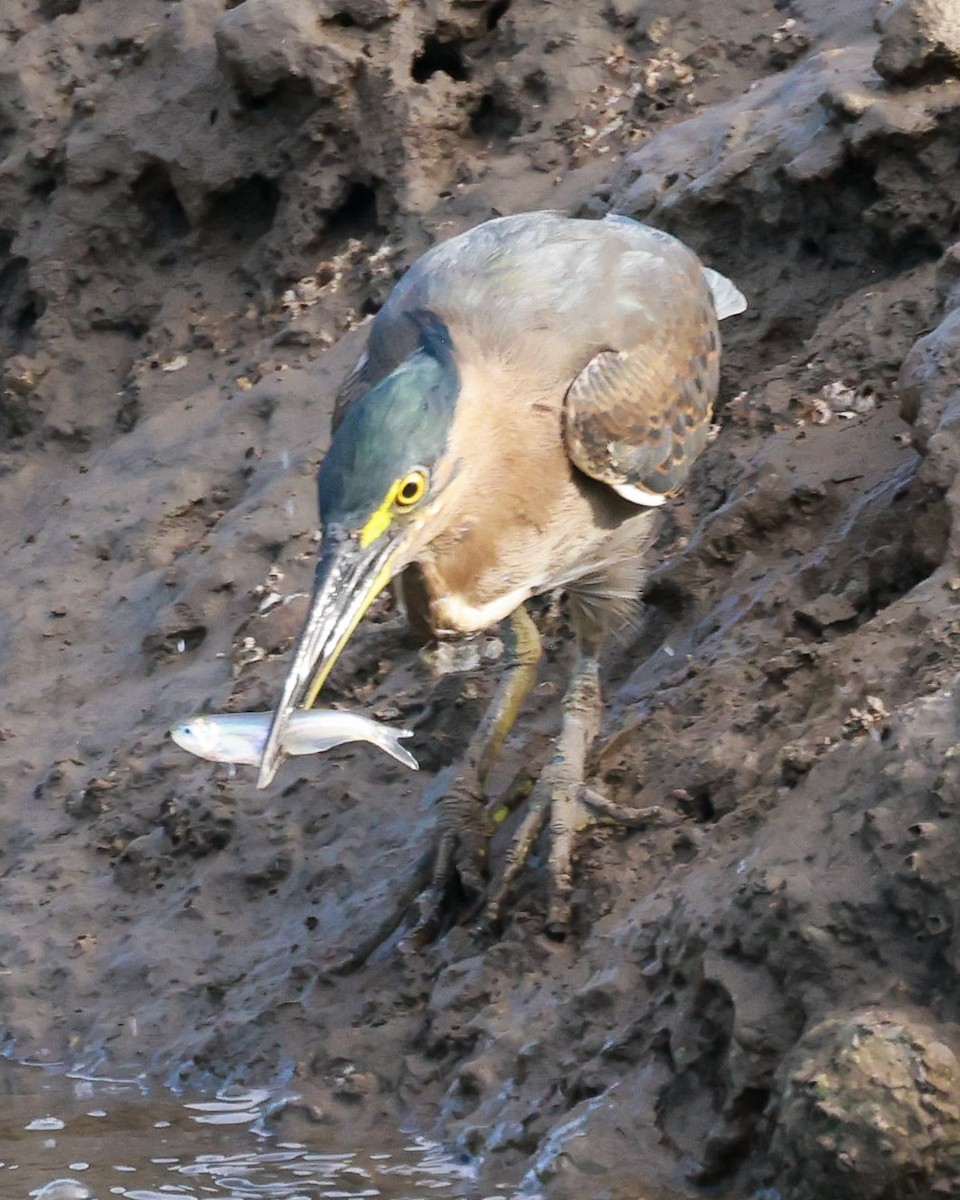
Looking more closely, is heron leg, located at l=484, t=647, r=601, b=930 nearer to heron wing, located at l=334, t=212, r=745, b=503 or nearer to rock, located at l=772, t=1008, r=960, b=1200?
heron wing, located at l=334, t=212, r=745, b=503

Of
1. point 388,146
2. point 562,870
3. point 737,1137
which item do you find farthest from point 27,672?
point 737,1137

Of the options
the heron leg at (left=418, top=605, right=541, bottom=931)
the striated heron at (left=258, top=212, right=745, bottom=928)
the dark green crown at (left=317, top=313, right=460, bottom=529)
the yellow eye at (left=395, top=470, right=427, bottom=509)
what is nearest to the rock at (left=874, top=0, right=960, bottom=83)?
the striated heron at (left=258, top=212, right=745, bottom=928)

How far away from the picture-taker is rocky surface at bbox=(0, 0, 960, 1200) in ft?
13.6

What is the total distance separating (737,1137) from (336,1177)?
1065mm

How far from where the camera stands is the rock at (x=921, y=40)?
6695mm

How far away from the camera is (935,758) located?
13.4 feet

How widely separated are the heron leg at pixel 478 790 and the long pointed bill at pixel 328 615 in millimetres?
1059

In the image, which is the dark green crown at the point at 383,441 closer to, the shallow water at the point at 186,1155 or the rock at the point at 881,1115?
the shallow water at the point at 186,1155

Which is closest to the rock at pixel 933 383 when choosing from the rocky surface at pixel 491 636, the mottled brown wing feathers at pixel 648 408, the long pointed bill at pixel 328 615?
the rocky surface at pixel 491 636

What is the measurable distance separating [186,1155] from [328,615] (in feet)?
4.64

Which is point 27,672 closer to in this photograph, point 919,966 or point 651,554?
point 651,554

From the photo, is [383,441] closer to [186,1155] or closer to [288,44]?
[186,1155]

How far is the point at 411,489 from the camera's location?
486 cm

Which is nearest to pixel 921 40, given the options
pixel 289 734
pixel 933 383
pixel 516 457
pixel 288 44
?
pixel 933 383
